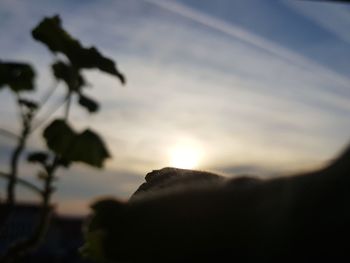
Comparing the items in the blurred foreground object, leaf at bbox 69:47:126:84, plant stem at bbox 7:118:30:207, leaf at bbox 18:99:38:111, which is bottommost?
the blurred foreground object

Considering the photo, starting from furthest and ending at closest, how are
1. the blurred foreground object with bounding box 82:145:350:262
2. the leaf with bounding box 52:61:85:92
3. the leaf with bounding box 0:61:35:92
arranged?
the leaf with bounding box 52:61:85:92
the leaf with bounding box 0:61:35:92
the blurred foreground object with bounding box 82:145:350:262

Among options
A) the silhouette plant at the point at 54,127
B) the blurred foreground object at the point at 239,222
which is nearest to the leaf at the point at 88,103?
the silhouette plant at the point at 54,127

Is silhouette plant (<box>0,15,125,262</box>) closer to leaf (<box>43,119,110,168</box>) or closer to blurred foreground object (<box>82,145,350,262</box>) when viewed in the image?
leaf (<box>43,119,110,168</box>)

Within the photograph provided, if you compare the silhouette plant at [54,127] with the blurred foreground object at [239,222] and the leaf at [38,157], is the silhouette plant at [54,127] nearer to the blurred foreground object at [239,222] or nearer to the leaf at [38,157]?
the leaf at [38,157]

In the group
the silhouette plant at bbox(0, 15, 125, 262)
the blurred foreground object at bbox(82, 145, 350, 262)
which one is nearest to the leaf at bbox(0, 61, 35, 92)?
the silhouette plant at bbox(0, 15, 125, 262)

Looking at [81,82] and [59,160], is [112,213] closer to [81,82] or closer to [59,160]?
[59,160]

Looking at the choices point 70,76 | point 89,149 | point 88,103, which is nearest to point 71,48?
point 70,76
